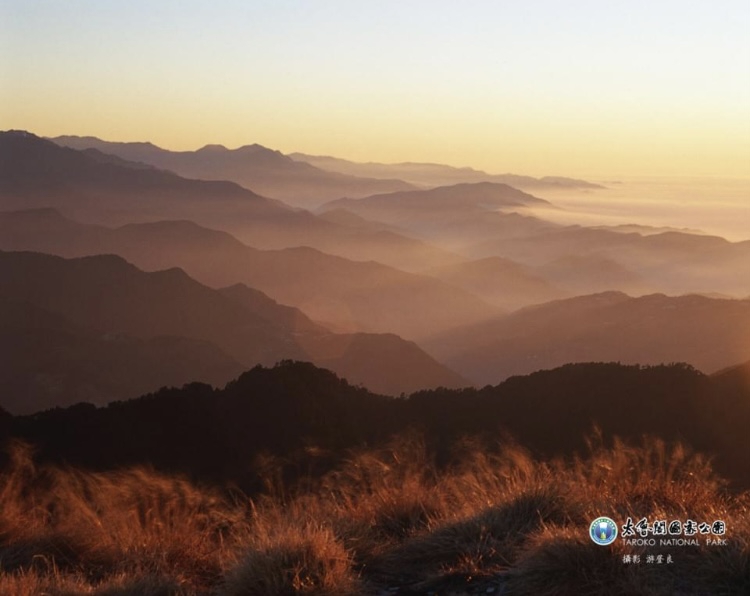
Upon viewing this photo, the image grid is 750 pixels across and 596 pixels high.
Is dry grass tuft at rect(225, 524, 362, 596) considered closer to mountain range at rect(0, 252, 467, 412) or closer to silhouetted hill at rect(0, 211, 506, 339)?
mountain range at rect(0, 252, 467, 412)

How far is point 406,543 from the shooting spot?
19.4ft

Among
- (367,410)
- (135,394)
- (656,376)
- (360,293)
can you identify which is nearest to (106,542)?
(367,410)

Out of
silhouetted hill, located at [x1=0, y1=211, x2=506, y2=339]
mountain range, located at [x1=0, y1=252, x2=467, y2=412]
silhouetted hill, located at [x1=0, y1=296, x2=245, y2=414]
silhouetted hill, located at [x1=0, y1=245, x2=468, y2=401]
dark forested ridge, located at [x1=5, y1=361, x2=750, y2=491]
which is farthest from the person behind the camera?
silhouetted hill, located at [x1=0, y1=211, x2=506, y2=339]

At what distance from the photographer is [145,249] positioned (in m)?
184

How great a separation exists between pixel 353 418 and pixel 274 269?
15727 centimetres

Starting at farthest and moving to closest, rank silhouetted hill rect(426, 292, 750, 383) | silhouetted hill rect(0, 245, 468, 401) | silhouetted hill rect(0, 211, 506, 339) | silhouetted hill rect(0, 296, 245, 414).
Result: silhouetted hill rect(0, 211, 506, 339)
silhouetted hill rect(426, 292, 750, 383)
silhouetted hill rect(0, 245, 468, 401)
silhouetted hill rect(0, 296, 245, 414)

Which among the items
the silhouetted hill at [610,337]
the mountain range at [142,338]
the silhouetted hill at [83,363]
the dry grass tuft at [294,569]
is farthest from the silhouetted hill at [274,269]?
the dry grass tuft at [294,569]

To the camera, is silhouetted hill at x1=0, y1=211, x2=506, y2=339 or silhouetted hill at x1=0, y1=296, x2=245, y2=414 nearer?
silhouetted hill at x1=0, y1=296, x2=245, y2=414

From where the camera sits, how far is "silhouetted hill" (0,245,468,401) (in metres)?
85.5

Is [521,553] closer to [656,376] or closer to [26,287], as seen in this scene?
[656,376]

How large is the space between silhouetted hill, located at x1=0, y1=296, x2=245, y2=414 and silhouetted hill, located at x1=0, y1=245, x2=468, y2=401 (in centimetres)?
632

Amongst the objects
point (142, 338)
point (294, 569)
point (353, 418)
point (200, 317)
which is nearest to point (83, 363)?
point (142, 338)

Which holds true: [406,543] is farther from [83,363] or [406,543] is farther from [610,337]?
[610,337]

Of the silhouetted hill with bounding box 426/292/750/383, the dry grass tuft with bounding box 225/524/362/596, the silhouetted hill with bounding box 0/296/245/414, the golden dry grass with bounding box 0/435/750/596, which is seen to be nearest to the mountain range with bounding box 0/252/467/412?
the silhouetted hill with bounding box 0/296/245/414
